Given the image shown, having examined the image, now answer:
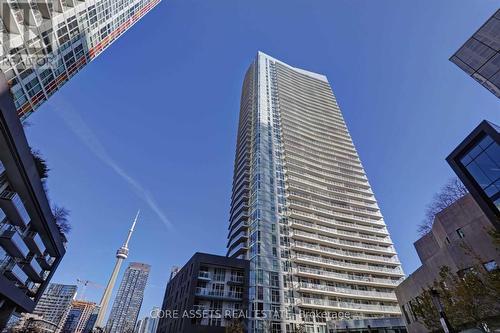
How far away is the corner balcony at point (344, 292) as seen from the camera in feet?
158

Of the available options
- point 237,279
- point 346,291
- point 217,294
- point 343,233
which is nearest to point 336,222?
point 343,233

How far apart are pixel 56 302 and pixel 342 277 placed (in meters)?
185

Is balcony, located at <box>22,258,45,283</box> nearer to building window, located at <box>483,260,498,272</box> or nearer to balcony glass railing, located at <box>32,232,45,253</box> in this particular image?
balcony glass railing, located at <box>32,232,45,253</box>

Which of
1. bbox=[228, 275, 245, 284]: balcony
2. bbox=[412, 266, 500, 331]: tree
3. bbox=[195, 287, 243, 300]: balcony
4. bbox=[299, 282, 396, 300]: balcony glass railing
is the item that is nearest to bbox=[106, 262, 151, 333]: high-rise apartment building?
bbox=[228, 275, 245, 284]: balcony

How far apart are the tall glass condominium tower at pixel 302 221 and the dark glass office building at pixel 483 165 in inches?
1364

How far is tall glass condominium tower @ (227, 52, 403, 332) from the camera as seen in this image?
46781 mm

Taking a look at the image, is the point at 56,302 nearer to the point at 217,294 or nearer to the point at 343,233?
the point at 217,294

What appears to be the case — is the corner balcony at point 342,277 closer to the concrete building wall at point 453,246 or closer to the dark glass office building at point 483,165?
the concrete building wall at point 453,246

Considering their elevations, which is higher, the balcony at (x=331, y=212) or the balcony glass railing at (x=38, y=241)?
the balcony at (x=331, y=212)

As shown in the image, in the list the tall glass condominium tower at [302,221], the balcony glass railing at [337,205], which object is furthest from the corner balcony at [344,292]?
the balcony glass railing at [337,205]

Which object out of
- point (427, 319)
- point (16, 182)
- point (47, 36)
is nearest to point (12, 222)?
point (16, 182)

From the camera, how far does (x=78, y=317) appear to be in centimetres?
16888

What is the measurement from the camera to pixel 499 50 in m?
22.7

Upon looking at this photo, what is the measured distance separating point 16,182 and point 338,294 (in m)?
52.1
